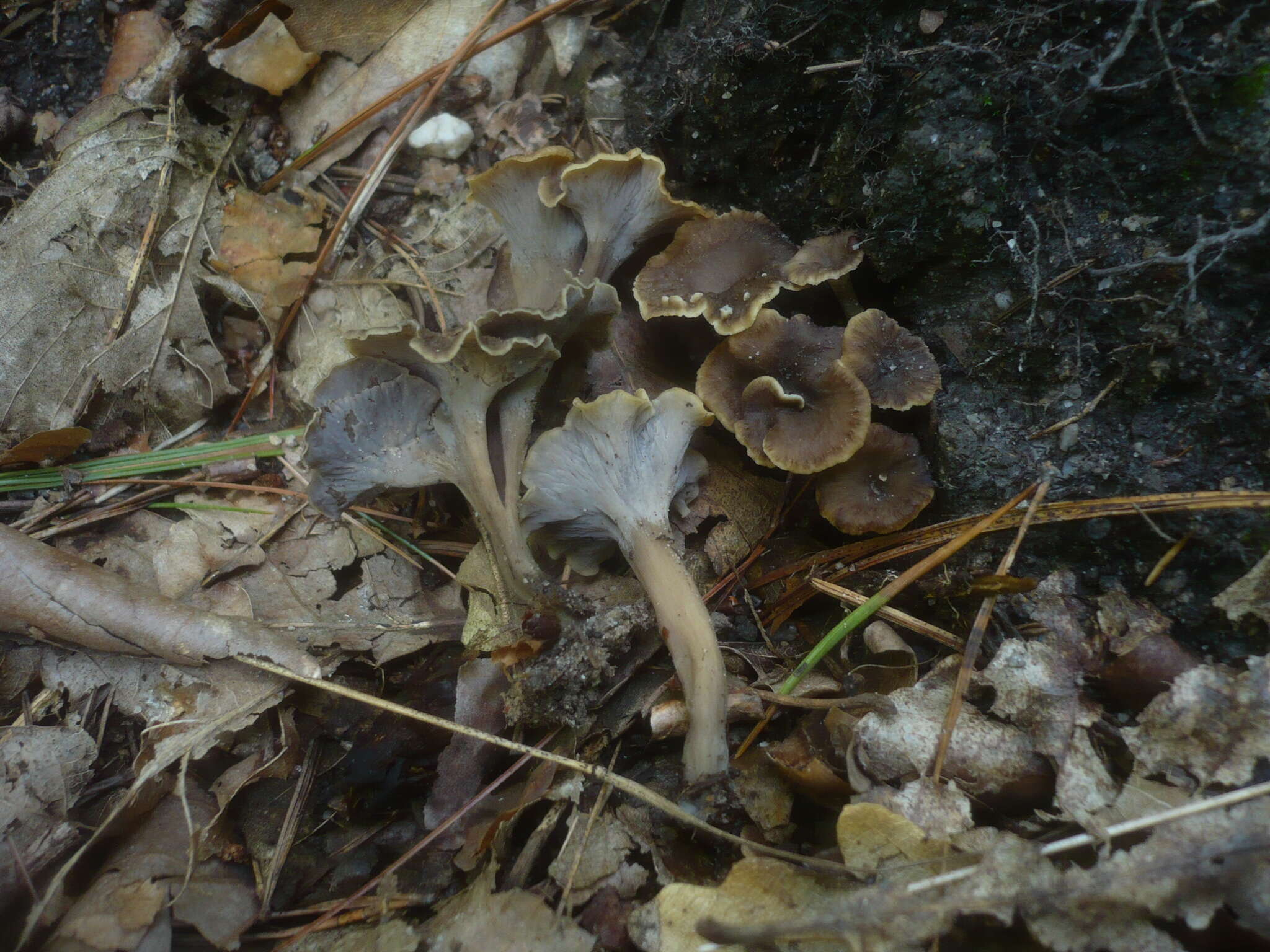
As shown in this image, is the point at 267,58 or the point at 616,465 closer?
the point at 616,465

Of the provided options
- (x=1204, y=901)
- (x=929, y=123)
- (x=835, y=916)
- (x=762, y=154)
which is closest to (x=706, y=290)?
(x=762, y=154)

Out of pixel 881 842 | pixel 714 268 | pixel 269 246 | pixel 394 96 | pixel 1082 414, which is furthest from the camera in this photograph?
pixel 394 96

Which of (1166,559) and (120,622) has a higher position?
(120,622)

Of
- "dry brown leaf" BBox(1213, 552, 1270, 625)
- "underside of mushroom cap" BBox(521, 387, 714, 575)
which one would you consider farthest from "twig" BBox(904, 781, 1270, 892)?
"underside of mushroom cap" BBox(521, 387, 714, 575)

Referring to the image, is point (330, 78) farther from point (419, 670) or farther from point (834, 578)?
point (834, 578)

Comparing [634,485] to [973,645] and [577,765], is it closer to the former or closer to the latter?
[577,765]

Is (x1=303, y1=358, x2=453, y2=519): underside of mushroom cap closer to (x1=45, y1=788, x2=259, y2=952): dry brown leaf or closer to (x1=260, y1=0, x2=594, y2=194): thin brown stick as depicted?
(x1=45, y1=788, x2=259, y2=952): dry brown leaf

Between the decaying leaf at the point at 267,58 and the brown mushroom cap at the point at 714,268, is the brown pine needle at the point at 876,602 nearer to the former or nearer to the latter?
the brown mushroom cap at the point at 714,268

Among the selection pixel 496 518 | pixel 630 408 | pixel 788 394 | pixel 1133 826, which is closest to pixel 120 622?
pixel 496 518
